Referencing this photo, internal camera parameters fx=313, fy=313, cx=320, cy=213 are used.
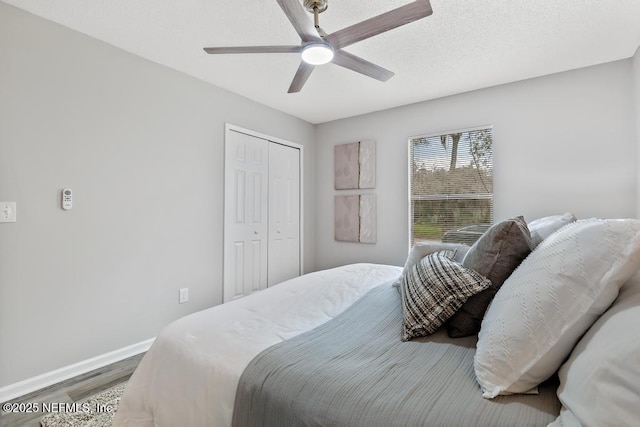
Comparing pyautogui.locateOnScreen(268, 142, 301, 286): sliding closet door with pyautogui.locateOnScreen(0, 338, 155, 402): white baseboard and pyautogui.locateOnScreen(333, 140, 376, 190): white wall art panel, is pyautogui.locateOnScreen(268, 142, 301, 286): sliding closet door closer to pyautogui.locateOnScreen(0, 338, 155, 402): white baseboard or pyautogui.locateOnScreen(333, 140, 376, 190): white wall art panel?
pyautogui.locateOnScreen(333, 140, 376, 190): white wall art panel

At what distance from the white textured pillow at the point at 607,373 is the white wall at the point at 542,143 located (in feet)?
8.27

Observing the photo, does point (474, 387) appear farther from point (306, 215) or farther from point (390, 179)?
point (306, 215)

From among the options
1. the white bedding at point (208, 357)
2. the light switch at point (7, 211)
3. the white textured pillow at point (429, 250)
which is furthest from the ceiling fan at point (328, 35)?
the light switch at point (7, 211)

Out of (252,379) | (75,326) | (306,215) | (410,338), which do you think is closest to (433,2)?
(410,338)

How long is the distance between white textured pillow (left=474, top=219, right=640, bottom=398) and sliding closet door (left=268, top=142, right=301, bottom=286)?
316 centimetres

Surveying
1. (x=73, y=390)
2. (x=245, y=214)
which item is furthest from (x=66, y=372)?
(x=245, y=214)

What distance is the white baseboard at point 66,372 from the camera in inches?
76.6

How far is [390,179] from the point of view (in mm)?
3830

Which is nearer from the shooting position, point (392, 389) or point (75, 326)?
point (392, 389)

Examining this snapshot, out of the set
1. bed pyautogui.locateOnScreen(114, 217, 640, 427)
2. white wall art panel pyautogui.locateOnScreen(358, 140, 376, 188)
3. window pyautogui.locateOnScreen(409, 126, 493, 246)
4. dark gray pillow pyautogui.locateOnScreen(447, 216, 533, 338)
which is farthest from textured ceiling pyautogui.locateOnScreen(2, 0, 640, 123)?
bed pyautogui.locateOnScreen(114, 217, 640, 427)

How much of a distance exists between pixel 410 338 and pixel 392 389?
0.35 meters

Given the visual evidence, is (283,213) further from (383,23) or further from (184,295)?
(383,23)

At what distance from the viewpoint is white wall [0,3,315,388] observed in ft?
6.55

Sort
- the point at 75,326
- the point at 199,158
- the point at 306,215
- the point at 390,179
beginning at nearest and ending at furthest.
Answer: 1. the point at 75,326
2. the point at 199,158
3. the point at 390,179
4. the point at 306,215
